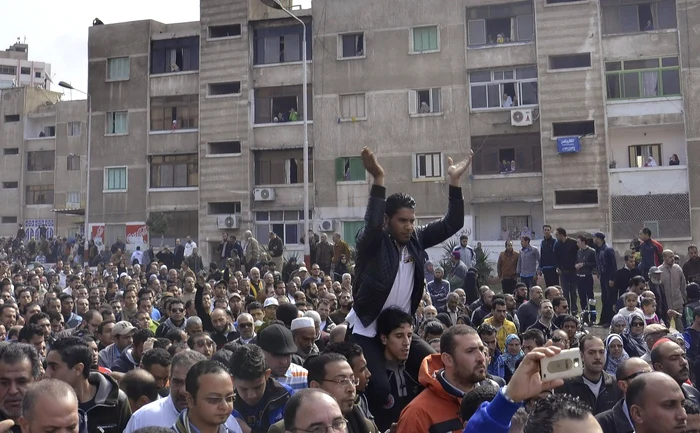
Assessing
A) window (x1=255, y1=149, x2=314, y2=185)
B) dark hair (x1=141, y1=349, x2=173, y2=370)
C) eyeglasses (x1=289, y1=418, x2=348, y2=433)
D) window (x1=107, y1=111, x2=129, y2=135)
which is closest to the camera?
eyeglasses (x1=289, y1=418, x2=348, y2=433)

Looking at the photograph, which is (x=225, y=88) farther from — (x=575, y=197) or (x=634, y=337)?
(x=634, y=337)

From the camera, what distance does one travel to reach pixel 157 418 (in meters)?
5.13

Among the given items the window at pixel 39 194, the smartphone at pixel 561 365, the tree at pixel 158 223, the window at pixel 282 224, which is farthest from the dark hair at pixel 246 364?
the window at pixel 39 194

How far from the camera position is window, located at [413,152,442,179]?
31.6 meters

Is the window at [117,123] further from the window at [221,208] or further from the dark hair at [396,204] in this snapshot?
the dark hair at [396,204]

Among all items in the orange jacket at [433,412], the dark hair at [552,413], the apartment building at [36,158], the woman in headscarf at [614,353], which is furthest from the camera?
the apartment building at [36,158]

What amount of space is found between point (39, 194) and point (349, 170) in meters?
25.6

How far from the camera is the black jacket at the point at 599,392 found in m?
7.64

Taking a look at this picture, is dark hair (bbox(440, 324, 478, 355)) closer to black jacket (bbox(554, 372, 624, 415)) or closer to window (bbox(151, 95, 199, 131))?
black jacket (bbox(554, 372, 624, 415))

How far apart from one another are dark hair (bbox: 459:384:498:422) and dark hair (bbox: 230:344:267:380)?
2.00 metres

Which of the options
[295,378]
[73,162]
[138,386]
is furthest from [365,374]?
[73,162]

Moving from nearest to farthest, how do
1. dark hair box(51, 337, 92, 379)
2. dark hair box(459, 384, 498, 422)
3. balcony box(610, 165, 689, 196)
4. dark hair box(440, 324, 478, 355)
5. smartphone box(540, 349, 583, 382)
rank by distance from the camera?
smartphone box(540, 349, 583, 382) → dark hair box(459, 384, 498, 422) → dark hair box(440, 324, 478, 355) → dark hair box(51, 337, 92, 379) → balcony box(610, 165, 689, 196)

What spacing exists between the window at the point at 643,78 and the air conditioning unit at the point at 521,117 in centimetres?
291

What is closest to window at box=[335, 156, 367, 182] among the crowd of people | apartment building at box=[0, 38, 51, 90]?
the crowd of people
